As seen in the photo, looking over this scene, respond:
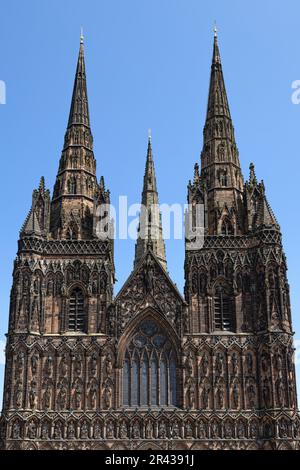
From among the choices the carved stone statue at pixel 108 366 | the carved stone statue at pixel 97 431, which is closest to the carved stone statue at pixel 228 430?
the carved stone statue at pixel 97 431

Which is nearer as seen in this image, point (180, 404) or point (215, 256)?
point (180, 404)

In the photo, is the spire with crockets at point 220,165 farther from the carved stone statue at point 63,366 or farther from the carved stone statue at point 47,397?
the carved stone statue at point 47,397

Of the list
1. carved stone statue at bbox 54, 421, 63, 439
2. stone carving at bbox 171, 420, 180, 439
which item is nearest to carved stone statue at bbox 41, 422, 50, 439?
carved stone statue at bbox 54, 421, 63, 439

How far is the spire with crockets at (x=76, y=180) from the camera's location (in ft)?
173

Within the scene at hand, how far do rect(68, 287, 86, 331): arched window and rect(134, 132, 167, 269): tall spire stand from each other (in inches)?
918

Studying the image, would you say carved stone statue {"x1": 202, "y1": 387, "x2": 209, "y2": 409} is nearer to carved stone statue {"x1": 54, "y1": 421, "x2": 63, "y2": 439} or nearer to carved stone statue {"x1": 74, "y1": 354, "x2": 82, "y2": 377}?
carved stone statue {"x1": 74, "y1": 354, "x2": 82, "y2": 377}

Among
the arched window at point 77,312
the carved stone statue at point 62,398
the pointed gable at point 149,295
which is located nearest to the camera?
the carved stone statue at point 62,398

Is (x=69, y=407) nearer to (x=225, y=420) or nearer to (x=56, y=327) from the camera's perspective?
(x=56, y=327)

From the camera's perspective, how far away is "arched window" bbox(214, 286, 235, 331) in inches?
1938

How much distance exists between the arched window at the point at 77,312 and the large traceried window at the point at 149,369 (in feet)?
12.4

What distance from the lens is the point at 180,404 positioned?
4691 cm
